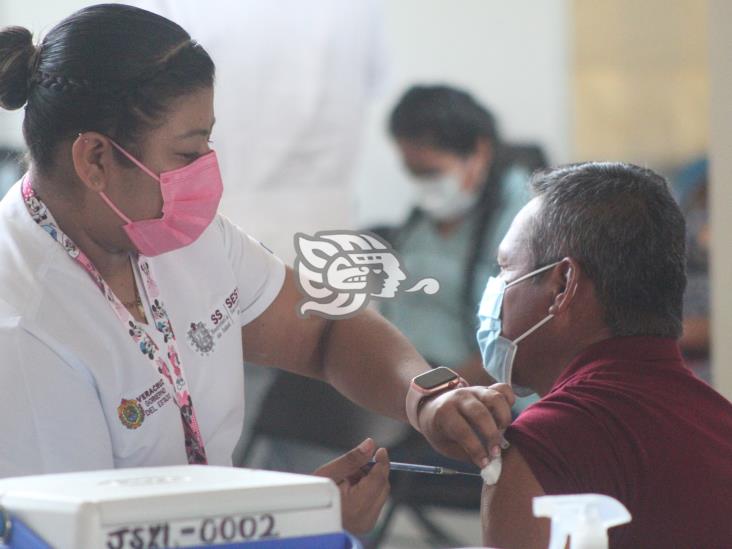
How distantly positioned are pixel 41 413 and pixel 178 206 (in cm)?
31

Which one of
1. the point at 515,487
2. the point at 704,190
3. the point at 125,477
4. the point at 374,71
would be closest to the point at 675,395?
the point at 515,487

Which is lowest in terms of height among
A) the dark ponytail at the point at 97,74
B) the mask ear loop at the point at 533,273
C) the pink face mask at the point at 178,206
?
the mask ear loop at the point at 533,273

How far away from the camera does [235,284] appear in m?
1.57

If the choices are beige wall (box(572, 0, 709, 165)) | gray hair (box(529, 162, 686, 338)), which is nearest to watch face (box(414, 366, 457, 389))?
gray hair (box(529, 162, 686, 338))

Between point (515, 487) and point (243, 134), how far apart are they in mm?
925

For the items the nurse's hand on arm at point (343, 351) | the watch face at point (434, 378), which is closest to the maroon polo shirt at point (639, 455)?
the watch face at point (434, 378)

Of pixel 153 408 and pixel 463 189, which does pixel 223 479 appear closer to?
pixel 153 408

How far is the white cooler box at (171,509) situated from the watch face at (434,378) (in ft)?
1.37

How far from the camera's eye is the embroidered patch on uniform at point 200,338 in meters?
1.48

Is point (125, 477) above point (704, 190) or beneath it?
above

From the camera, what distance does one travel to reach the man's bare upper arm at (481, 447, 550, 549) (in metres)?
1.30

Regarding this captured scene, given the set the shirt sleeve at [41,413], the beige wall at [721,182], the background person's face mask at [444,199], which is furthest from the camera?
the beige wall at [721,182]

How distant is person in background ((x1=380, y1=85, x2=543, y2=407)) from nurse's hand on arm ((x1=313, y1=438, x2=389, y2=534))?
29cm
